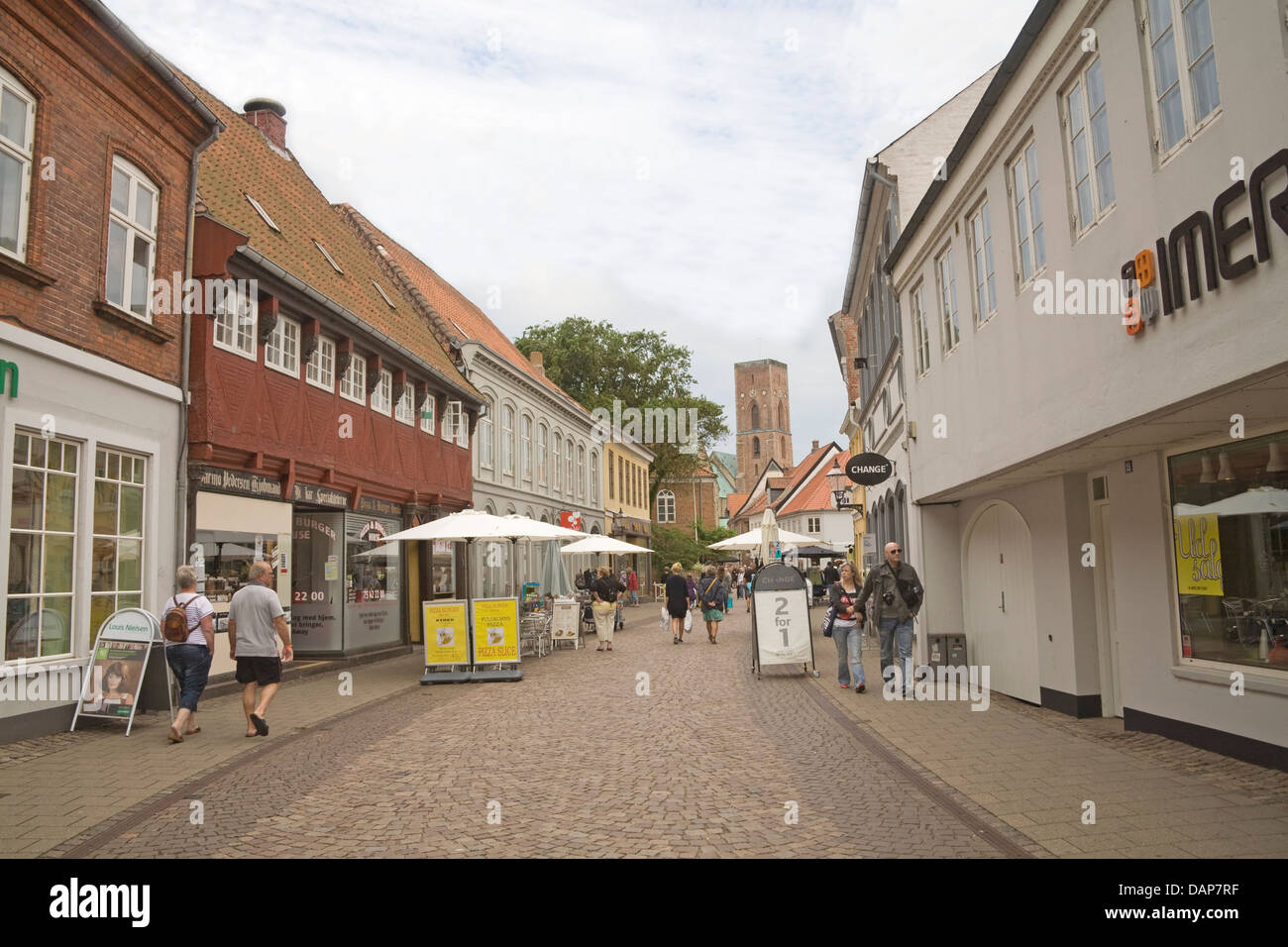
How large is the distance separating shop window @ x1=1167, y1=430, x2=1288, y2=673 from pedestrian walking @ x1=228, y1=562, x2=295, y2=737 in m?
8.10

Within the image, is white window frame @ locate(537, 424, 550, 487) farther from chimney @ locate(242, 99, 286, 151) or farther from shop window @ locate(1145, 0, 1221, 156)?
shop window @ locate(1145, 0, 1221, 156)

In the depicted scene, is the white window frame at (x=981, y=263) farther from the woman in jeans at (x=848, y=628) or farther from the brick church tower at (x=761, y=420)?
the brick church tower at (x=761, y=420)

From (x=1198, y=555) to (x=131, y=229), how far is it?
11476 millimetres

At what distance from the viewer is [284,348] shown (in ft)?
51.1

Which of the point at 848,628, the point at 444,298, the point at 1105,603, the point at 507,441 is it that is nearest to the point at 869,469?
the point at 848,628

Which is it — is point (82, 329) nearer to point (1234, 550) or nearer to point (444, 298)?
point (1234, 550)

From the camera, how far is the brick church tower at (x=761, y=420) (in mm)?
104875

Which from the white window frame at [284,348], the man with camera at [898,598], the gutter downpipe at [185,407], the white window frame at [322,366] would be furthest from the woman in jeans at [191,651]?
the man with camera at [898,598]

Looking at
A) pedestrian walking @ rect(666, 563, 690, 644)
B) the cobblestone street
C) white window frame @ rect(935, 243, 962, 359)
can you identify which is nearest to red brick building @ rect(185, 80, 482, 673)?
the cobblestone street

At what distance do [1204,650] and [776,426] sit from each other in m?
98.1

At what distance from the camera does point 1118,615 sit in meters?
9.09

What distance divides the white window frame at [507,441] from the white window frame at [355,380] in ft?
40.5
